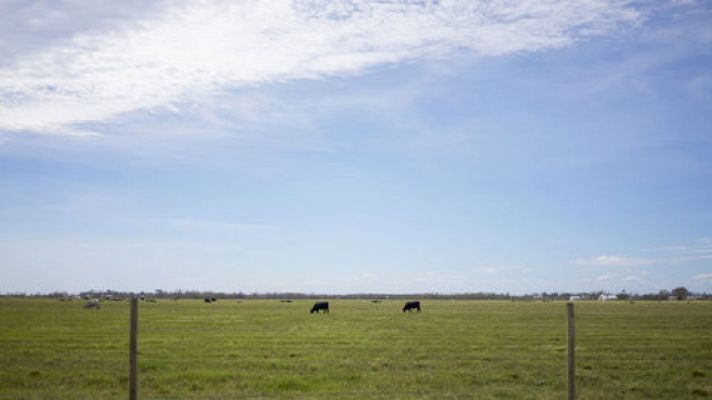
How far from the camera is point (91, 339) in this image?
98.3ft

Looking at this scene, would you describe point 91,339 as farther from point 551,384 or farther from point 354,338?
point 551,384

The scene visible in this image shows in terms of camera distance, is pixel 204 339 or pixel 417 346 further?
pixel 204 339

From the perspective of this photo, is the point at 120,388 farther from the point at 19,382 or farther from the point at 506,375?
the point at 506,375

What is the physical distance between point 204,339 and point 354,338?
24.3 ft

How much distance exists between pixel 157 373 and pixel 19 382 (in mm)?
3656

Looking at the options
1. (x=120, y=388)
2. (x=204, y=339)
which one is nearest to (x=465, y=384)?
(x=120, y=388)

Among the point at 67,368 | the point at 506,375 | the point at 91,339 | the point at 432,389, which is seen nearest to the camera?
the point at 432,389

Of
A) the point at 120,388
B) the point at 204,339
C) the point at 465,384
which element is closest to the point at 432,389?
the point at 465,384

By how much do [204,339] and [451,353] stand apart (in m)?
13.1

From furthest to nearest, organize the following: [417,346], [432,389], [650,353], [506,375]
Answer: [417,346] → [650,353] → [506,375] → [432,389]

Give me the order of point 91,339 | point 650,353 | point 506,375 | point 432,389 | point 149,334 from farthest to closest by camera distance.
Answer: point 149,334 → point 91,339 → point 650,353 → point 506,375 → point 432,389

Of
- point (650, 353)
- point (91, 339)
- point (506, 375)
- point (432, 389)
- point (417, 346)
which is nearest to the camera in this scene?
point (432, 389)

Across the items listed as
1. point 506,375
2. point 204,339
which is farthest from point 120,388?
point 204,339

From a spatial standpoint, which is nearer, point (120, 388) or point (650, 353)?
point (120, 388)
